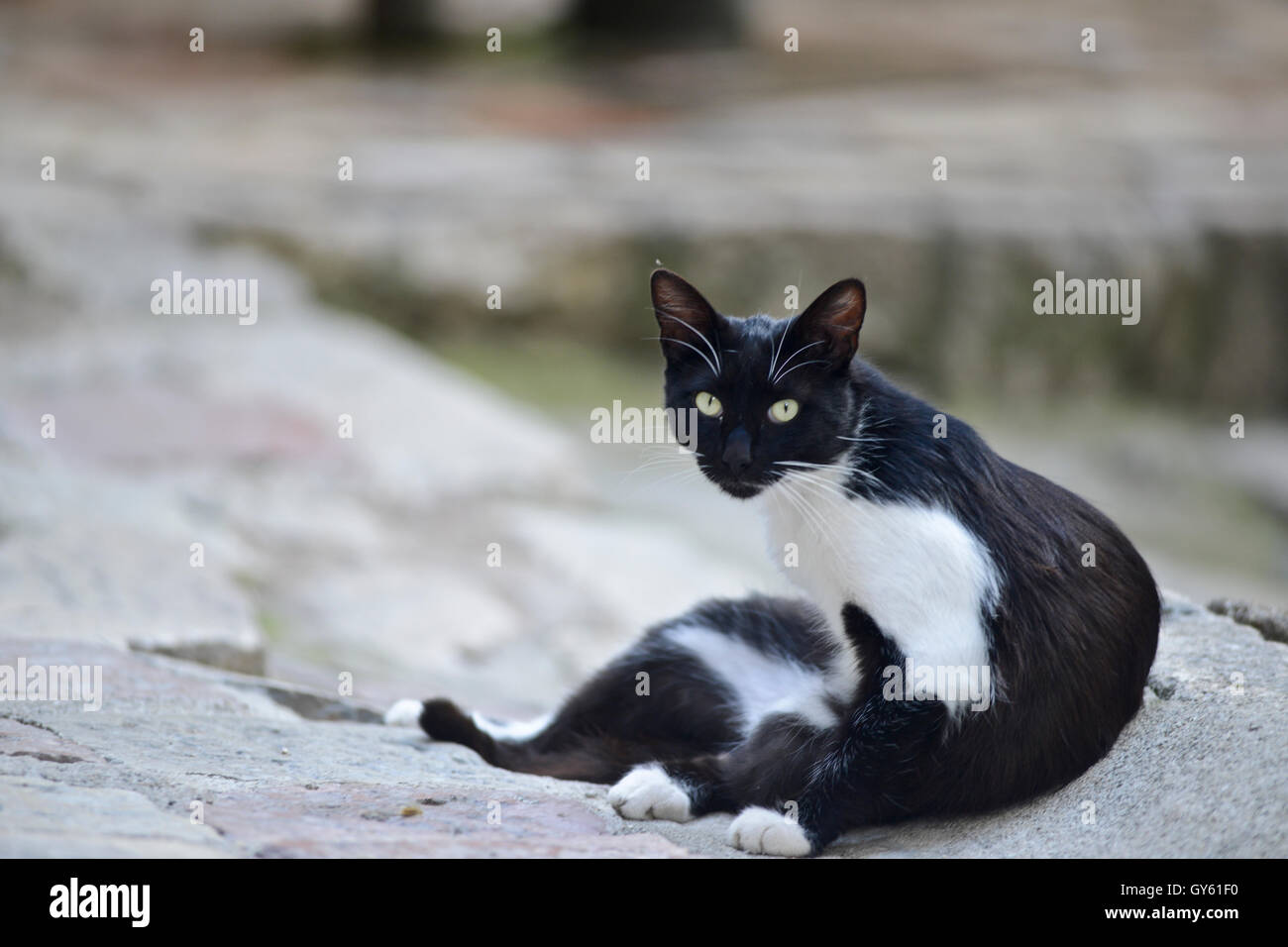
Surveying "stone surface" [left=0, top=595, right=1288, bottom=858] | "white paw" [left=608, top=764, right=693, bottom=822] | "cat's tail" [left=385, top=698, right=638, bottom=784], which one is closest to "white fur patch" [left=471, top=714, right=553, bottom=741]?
"cat's tail" [left=385, top=698, right=638, bottom=784]

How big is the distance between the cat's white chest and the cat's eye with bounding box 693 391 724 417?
24 centimetres

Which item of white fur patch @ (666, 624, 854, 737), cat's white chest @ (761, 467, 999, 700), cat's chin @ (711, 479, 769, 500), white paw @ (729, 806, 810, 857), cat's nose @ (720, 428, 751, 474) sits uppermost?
cat's nose @ (720, 428, 751, 474)

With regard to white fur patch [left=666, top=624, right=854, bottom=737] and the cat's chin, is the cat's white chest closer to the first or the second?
the cat's chin

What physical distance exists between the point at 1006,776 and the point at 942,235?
6.45 meters

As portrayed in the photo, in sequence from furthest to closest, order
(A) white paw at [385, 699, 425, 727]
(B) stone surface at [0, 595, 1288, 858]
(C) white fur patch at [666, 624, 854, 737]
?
1. (A) white paw at [385, 699, 425, 727]
2. (C) white fur patch at [666, 624, 854, 737]
3. (B) stone surface at [0, 595, 1288, 858]

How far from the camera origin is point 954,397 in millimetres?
8742

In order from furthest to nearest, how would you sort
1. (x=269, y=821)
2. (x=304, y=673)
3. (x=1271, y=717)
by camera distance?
(x=304, y=673)
(x=1271, y=717)
(x=269, y=821)

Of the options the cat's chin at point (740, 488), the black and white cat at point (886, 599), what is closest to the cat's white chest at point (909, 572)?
the black and white cat at point (886, 599)

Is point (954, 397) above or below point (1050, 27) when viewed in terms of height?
below

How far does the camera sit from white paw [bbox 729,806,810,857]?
263 cm

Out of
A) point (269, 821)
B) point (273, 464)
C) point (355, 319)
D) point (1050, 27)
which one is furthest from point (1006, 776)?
point (1050, 27)

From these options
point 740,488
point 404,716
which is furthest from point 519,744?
point 740,488

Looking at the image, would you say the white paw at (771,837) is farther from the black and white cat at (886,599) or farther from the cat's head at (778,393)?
the cat's head at (778,393)

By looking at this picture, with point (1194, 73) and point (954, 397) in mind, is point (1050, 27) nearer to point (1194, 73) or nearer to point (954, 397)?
point (1194, 73)
